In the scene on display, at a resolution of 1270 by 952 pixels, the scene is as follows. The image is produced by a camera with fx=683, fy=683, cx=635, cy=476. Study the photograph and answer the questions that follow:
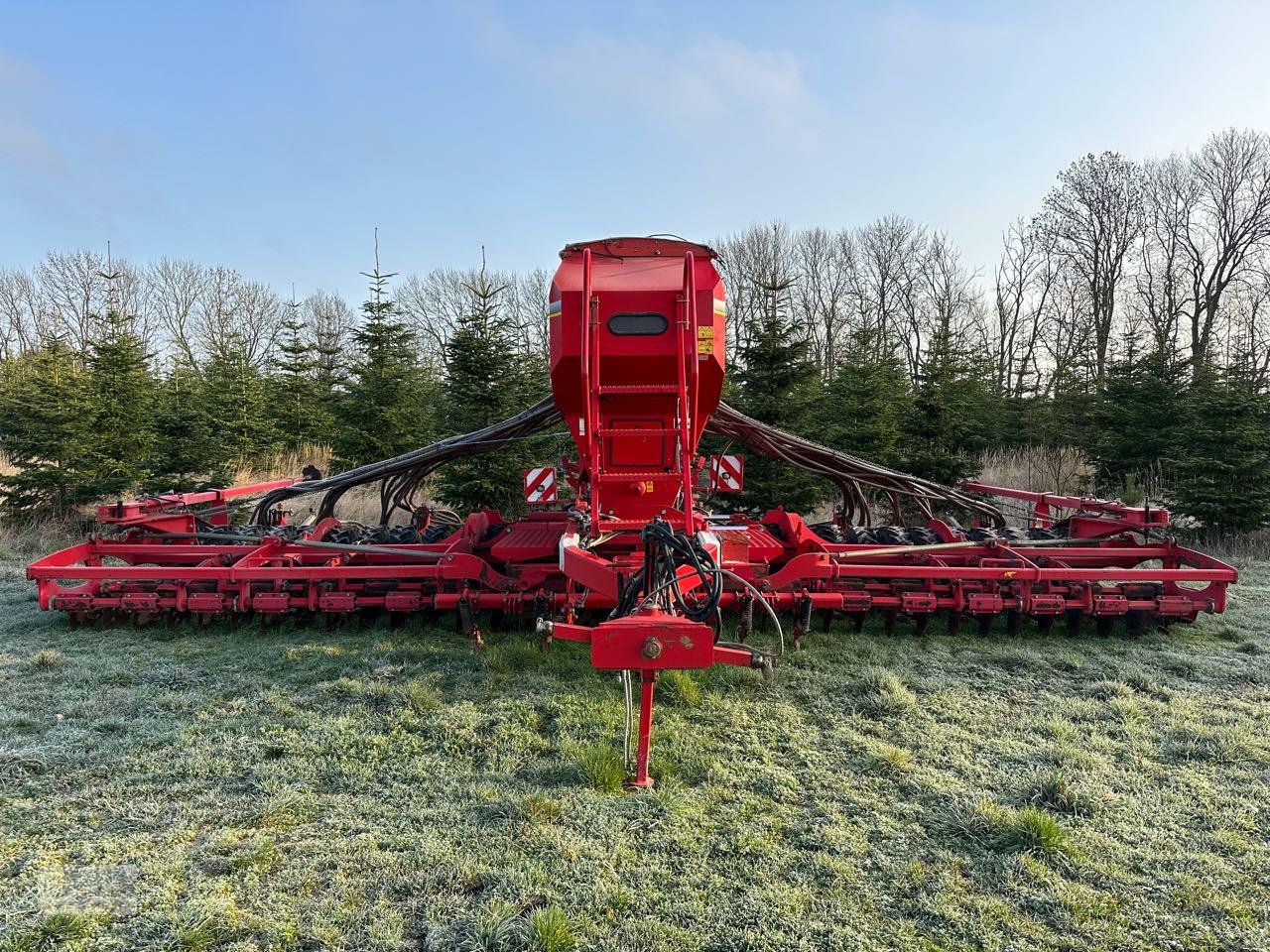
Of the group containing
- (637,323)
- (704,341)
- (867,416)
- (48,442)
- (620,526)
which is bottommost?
(620,526)

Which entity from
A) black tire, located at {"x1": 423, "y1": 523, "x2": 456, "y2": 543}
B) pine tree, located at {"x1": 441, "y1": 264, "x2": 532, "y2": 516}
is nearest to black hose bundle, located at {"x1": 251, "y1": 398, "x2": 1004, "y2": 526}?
black tire, located at {"x1": 423, "y1": 523, "x2": 456, "y2": 543}

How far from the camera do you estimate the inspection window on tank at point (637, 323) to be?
4793 millimetres

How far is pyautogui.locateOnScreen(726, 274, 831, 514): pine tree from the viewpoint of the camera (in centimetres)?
1148

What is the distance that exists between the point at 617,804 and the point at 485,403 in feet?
31.9

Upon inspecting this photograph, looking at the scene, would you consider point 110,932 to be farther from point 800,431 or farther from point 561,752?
point 800,431

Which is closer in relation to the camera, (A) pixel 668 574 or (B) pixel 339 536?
(A) pixel 668 574

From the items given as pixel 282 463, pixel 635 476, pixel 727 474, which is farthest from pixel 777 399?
pixel 282 463

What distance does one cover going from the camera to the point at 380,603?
5586mm

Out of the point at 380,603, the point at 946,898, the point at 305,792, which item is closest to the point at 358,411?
the point at 380,603

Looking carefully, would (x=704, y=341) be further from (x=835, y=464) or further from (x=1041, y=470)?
(x=1041, y=470)

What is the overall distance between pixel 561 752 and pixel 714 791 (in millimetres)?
842

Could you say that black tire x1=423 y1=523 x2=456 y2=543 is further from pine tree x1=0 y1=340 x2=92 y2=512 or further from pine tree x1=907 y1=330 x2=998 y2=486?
pine tree x1=907 y1=330 x2=998 y2=486

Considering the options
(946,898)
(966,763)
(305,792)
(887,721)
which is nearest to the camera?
(946,898)

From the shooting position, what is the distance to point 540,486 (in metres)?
7.06
